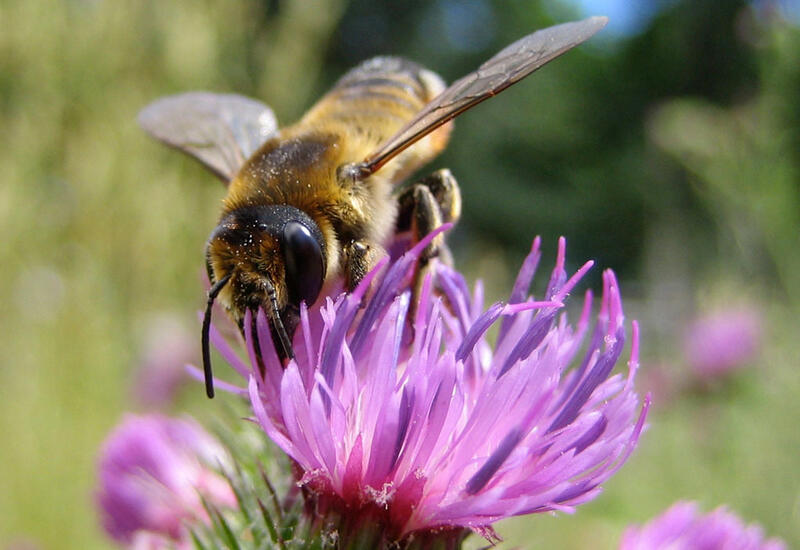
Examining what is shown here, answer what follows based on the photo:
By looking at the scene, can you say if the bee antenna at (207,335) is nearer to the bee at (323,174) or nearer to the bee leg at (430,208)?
the bee at (323,174)

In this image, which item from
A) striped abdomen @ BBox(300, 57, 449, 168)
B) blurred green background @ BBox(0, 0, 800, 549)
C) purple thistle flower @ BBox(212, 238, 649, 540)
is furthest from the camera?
blurred green background @ BBox(0, 0, 800, 549)

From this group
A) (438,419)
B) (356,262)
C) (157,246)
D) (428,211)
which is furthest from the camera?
(157,246)

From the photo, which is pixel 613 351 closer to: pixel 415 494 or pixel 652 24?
pixel 415 494

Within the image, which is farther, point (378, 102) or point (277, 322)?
point (378, 102)

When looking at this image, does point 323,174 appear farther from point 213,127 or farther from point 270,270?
point 213,127

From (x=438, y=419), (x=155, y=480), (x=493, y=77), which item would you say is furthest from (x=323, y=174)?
(x=155, y=480)

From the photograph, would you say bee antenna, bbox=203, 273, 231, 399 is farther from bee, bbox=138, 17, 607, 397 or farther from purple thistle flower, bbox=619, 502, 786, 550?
purple thistle flower, bbox=619, 502, 786, 550

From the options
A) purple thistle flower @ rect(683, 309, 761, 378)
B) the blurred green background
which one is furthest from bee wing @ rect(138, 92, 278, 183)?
purple thistle flower @ rect(683, 309, 761, 378)
